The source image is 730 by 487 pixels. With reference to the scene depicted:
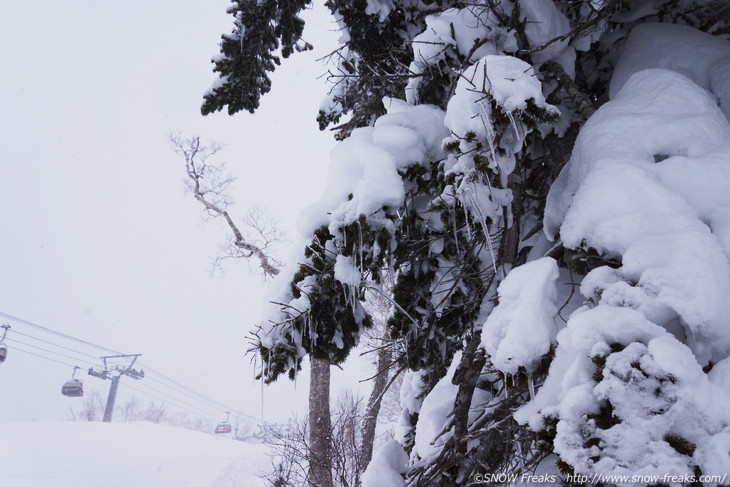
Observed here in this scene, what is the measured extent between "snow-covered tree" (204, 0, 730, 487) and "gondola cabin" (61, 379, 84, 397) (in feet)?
111

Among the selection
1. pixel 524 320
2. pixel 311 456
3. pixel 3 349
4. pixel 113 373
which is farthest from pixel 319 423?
pixel 113 373

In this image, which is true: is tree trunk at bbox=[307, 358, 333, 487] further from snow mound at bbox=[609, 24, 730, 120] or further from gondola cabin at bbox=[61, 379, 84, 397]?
gondola cabin at bbox=[61, 379, 84, 397]

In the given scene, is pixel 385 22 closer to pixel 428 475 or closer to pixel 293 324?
pixel 293 324

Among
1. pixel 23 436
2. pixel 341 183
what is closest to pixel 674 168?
pixel 341 183

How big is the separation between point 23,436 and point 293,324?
18.9m

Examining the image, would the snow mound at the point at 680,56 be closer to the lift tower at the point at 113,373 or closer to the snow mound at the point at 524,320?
the snow mound at the point at 524,320

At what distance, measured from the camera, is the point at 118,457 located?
13.0 meters

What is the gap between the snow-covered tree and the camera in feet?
3.89

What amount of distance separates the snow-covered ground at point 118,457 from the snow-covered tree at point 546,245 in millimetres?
11093

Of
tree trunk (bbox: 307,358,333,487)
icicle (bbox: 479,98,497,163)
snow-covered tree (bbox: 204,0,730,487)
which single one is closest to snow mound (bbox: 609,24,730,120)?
snow-covered tree (bbox: 204,0,730,487)

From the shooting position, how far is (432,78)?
2805mm

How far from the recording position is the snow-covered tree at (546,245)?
1185 mm

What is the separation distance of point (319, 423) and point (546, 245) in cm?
675

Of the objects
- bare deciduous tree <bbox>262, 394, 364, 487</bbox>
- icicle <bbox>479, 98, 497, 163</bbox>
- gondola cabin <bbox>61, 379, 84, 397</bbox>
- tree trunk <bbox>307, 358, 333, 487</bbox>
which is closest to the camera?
icicle <bbox>479, 98, 497, 163</bbox>
